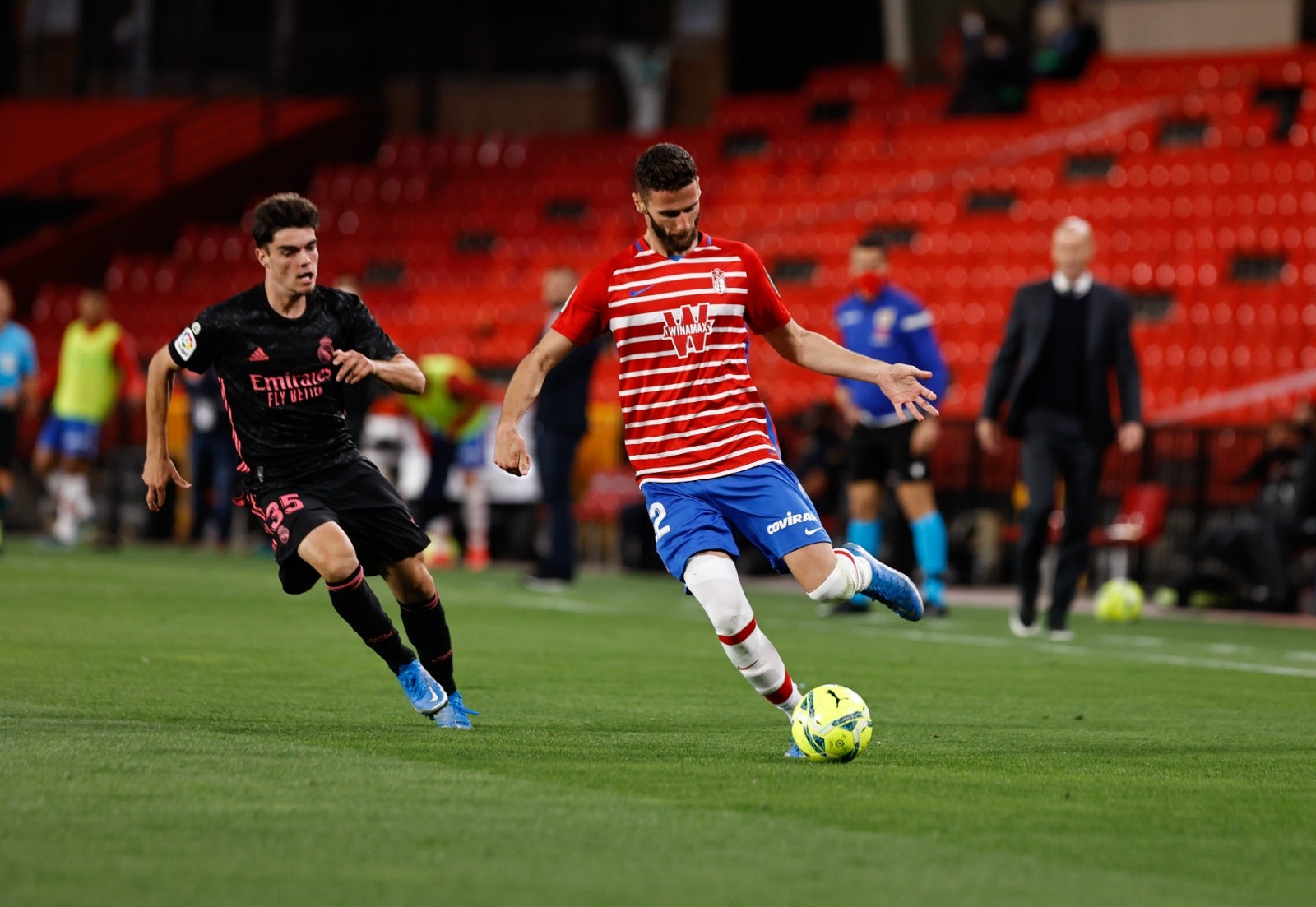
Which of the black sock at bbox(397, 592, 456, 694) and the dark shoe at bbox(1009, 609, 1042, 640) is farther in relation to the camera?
the dark shoe at bbox(1009, 609, 1042, 640)

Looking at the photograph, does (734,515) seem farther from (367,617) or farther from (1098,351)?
(1098,351)

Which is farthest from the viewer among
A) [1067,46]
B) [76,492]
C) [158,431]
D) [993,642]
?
[1067,46]

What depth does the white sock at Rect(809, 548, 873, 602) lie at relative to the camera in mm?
6117

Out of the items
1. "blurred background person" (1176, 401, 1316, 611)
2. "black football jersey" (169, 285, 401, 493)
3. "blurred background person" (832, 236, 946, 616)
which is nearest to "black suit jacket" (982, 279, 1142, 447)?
"blurred background person" (832, 236, 946, 616)

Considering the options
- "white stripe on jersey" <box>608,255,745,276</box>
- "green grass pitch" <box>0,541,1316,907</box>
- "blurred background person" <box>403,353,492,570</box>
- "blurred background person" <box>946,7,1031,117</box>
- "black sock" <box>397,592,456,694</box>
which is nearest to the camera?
"green grass pitch" <box>0,541,1316,907</box>

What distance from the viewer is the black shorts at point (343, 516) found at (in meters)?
6.49

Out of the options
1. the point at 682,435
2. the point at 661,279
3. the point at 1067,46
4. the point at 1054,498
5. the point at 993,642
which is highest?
the point at 1067,46

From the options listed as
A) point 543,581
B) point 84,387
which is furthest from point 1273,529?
point 84,387

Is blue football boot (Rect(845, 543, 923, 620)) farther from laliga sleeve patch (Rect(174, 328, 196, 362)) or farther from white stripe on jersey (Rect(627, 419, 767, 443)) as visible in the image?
laliga sleeve patch (Rect(174, 328, 196, 362))

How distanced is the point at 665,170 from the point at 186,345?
1877 millimetres

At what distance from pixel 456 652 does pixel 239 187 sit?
19.6 m

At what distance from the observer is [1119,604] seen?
1217 centimetres

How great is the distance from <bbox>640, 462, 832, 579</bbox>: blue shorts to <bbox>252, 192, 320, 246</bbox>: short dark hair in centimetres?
157

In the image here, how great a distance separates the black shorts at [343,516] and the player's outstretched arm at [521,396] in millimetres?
713
